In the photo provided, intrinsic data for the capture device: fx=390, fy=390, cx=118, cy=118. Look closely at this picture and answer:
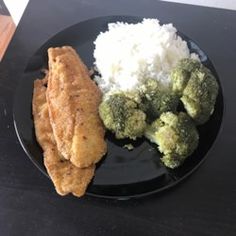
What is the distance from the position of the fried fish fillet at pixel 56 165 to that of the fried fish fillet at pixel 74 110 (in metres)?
0.02

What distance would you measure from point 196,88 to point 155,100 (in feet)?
0.43

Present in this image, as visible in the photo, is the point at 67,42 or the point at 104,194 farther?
the point at 67,42

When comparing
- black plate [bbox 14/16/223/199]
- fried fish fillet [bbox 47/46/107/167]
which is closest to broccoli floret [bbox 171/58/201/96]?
black plate [bbox 14/16/223/199]

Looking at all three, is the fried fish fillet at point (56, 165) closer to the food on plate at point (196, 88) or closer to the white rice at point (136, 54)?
the white rice at point (136, 54)

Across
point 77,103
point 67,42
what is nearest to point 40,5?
point 67,42

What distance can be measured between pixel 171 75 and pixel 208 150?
10.7 inches

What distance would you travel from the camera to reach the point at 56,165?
3.71 feet

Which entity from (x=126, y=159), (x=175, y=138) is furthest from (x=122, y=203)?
(x=175, y=138)

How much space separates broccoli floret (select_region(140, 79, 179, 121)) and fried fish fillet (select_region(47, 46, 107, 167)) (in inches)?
5.9

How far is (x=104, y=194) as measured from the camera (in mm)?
1091

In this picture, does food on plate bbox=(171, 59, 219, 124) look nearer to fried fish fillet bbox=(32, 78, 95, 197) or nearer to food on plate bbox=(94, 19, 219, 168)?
food on plate bbox=(94, 19, 219, 168)

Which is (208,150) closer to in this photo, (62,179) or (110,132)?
(110,132)

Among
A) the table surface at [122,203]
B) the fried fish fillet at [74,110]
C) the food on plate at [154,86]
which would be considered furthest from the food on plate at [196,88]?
the fried fish fillet at [74,110]

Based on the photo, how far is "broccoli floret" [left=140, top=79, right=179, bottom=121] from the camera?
1.19 meters
